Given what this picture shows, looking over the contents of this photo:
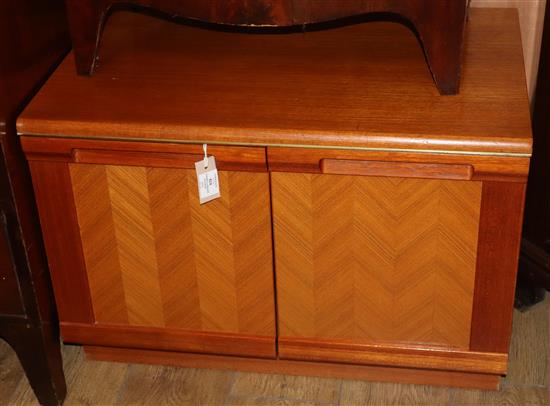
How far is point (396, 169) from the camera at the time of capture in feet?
4.97

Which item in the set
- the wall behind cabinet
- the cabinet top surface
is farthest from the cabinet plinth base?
the wall behind cabinet

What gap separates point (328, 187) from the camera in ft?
5.11

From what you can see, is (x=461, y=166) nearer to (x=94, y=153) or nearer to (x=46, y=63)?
(x=94, y=153)

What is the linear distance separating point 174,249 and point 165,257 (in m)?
0.03

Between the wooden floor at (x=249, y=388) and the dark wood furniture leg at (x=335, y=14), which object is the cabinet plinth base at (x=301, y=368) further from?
the dark wood furniture leg at (x=335, y=14)

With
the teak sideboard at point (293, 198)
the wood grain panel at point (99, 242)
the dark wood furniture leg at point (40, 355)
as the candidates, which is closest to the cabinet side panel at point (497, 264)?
the teak sideboard at point (293, 198)

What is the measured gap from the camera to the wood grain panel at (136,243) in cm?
161

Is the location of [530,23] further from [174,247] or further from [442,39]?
[174,247]

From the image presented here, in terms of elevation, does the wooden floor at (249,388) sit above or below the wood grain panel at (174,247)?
below

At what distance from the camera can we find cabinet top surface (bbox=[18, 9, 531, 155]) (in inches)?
59.0

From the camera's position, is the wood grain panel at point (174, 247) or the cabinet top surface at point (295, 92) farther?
the wood grain panel at point (174, 247)

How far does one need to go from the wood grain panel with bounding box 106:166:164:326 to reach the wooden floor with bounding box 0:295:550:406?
16 centimetres

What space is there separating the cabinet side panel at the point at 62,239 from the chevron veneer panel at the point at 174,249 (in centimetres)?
1

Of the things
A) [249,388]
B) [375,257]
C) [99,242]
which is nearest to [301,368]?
[249,388]
